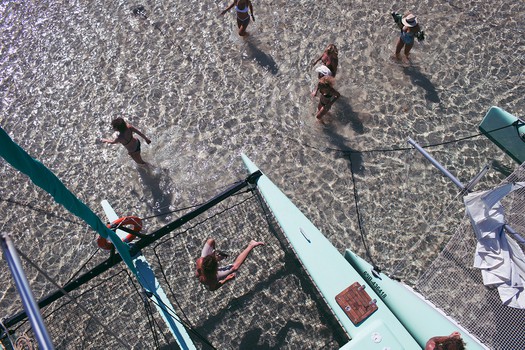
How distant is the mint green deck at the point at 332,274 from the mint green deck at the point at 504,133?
3.68 metres

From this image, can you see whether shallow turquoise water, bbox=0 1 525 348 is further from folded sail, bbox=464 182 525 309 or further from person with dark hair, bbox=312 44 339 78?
folded sail, bbox=464 182 525 309

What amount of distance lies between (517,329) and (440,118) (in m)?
4.48

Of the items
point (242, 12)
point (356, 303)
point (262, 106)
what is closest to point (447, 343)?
point (356, 303)

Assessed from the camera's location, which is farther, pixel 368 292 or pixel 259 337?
pixel 259 337

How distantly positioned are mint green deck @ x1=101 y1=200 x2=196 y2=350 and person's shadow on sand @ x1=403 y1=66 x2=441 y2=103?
603cm

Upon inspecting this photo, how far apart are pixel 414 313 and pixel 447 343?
733 mm

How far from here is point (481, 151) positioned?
854 centimetres

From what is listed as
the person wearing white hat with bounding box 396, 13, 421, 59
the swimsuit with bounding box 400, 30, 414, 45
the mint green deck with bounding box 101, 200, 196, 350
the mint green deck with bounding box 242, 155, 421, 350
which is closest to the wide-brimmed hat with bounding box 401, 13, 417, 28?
the person wearing white hat with bounding box 396, 13, 421, 59

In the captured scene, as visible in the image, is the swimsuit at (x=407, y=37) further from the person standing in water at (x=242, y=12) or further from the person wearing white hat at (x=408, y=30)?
the person standing in water at (x=242, y=12)

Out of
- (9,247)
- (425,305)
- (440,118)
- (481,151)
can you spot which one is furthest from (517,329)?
(9,247)

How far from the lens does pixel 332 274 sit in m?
6.68

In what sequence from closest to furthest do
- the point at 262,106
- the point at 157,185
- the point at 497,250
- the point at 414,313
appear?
the point at 497,250 < the point at 414,313 < the point at 157,185 < the point at 262,106

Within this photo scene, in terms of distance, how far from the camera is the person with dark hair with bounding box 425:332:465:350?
17.7ft

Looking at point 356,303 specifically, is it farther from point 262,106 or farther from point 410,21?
point 410,21
